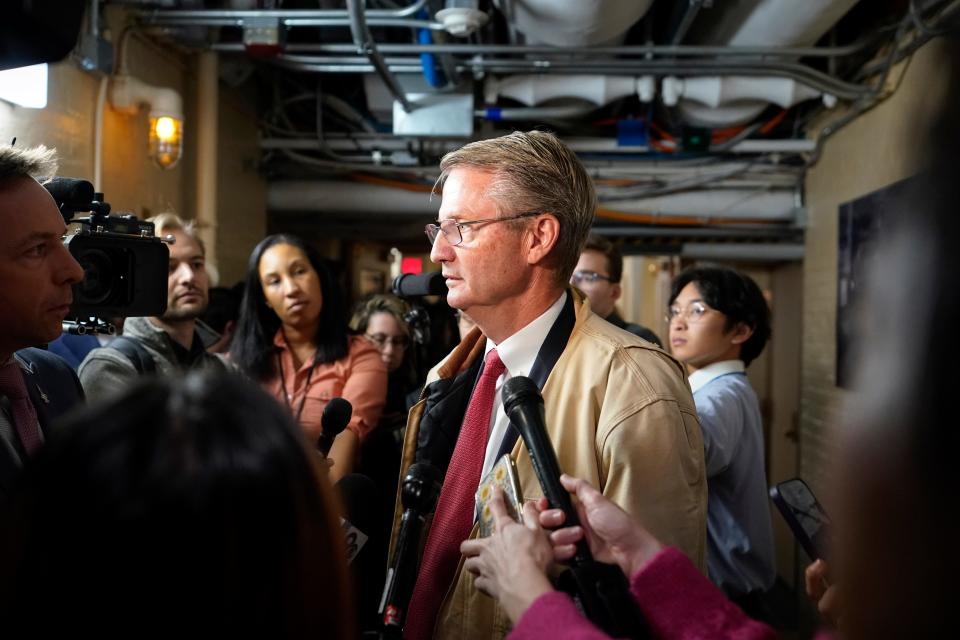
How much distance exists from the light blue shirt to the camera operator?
1.58 m

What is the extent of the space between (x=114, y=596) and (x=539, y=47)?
317 centimetres

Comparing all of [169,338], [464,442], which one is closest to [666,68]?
[169,338]

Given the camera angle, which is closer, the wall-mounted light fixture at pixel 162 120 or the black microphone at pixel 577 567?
the black microphone at pixel 577 567

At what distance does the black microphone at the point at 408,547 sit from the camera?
1100mm

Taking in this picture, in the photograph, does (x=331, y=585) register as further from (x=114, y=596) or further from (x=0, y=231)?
(x=0, y=231)

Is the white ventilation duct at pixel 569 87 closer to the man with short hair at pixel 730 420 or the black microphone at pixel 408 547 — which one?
the man with short hair at pixel 730 420

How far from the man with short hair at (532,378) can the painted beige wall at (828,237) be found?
2.37 meters

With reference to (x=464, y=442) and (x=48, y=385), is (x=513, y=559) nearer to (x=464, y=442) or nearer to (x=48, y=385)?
(x=464, y=442)

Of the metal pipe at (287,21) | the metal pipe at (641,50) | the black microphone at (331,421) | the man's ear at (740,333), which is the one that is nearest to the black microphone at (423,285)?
the black microphone at (331,421)

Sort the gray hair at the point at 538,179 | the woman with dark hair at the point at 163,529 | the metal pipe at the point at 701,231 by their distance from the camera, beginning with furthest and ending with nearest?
the metal pipe at the point at 701,231, the gray hair at the point at 538,179, the woman with dark hair at the point at 163,529

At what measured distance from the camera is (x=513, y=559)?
978 mm

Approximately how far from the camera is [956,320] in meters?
0.56

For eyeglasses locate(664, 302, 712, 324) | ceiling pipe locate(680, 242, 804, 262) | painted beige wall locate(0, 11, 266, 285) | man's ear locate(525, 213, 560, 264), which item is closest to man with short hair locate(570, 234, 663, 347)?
eyeglasses locate(664, 302, 712, 324)

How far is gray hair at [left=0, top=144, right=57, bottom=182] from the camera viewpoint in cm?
138
